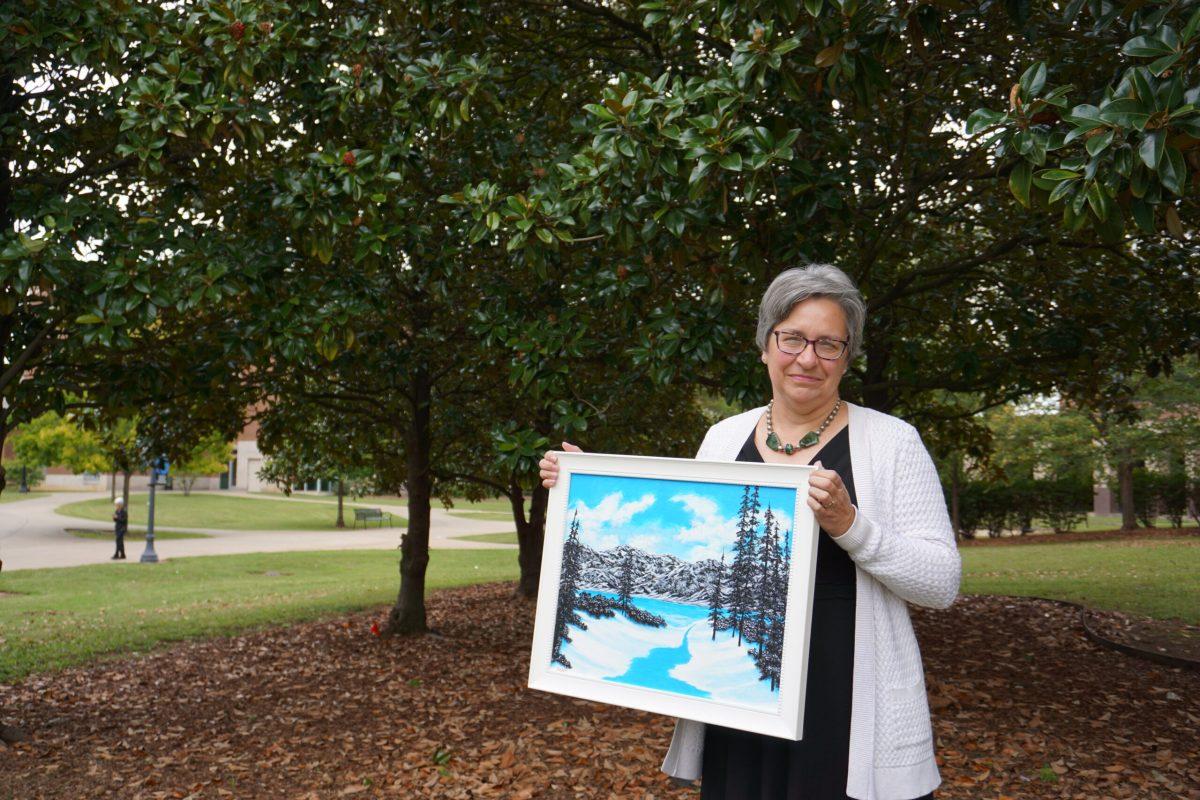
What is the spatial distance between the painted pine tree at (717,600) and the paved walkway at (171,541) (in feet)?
74.1

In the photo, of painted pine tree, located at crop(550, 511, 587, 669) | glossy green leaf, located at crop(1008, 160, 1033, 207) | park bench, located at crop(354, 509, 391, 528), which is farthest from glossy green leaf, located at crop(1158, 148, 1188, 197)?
park bench, located at crop(354, 509, 391, 528)

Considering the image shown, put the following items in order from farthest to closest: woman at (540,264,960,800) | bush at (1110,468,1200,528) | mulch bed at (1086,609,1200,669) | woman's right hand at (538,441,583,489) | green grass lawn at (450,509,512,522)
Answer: green grass lawn at (450,509,512,522) → bush at (1110,468,1200,528) → mulch bed at (1086,609,1200,669) → woman's right hand at (538,441,583,489) → woman at (540,264,960,800)

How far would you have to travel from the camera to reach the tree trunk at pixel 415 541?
11.3 m

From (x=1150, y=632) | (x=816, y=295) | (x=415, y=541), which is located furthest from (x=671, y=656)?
(x=1150, y=632)

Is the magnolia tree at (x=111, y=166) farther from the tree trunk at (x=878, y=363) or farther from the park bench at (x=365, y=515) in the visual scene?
the park bench at (x=365, y=515)

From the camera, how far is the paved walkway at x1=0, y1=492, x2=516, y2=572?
2598 cm

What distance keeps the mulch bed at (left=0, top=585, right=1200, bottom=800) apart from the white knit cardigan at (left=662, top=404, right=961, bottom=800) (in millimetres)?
3915

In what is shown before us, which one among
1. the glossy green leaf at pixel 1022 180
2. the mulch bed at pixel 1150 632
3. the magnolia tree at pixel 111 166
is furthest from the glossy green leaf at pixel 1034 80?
the mulch bed at pixel 1150 632

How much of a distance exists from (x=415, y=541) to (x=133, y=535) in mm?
25440

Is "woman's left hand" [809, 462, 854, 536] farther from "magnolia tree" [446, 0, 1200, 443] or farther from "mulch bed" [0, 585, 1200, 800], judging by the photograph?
"mulch bed" [0, 585, 1200, 800]

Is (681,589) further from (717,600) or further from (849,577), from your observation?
(849,577)

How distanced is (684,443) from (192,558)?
674 inches

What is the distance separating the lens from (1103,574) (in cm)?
1733

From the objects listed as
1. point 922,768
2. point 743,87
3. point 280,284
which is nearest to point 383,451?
point 280,284
